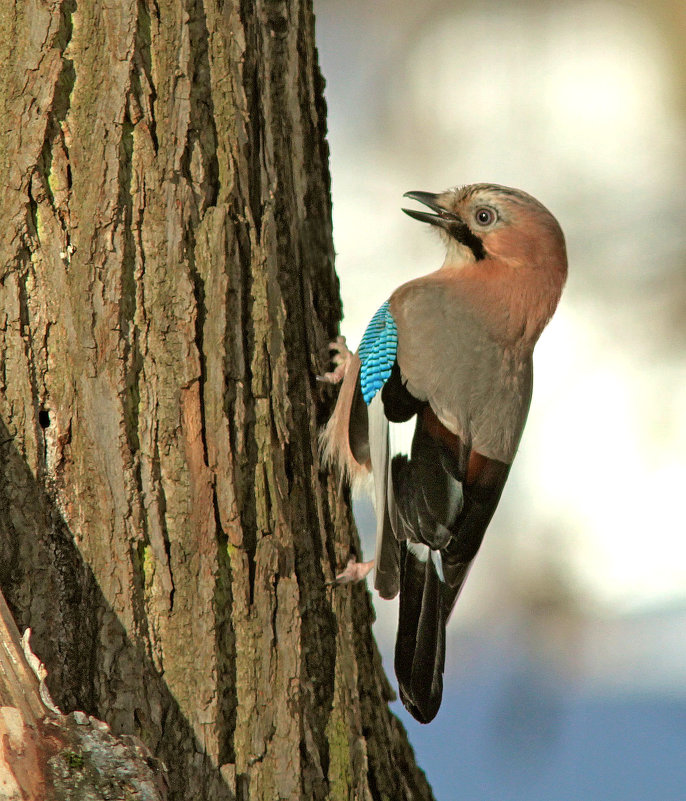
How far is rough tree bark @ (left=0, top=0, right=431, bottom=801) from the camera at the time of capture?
94.1 inches

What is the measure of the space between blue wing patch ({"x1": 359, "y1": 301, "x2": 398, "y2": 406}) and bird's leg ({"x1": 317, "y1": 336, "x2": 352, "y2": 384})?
30cm

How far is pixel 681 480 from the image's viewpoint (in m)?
6.54

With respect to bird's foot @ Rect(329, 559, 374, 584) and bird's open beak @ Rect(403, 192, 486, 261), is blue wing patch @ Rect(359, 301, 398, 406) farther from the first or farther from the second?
bird's foot @ Rect(329, 559, 374, 584)

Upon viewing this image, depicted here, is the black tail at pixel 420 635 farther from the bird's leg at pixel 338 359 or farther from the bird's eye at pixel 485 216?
the bird's eye at pixel 485 216

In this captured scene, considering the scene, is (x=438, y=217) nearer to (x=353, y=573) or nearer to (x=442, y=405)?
(x=442, y=405)

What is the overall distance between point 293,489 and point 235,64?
99cm

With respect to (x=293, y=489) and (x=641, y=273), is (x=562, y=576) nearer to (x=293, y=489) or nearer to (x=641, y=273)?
(x=641, y=273)

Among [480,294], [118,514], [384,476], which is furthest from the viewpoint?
[480,294]

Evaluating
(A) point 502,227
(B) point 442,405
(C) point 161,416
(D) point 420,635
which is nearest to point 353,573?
(D) point 420,635

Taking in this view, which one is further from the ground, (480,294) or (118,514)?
(480,294)

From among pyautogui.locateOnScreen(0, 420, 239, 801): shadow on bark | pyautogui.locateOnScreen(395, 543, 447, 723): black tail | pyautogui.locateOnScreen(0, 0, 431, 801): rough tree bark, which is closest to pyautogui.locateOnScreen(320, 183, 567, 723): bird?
pyautogui.locateOnScreen(395, 543, 447, 723): black tail

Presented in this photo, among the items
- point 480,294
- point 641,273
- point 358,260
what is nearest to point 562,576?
point 641,273

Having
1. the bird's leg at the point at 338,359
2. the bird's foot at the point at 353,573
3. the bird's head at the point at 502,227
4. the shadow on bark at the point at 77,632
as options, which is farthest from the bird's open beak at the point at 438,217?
the shadow on bark at the point at 77,632

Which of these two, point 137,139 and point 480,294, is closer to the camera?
point 137,139
